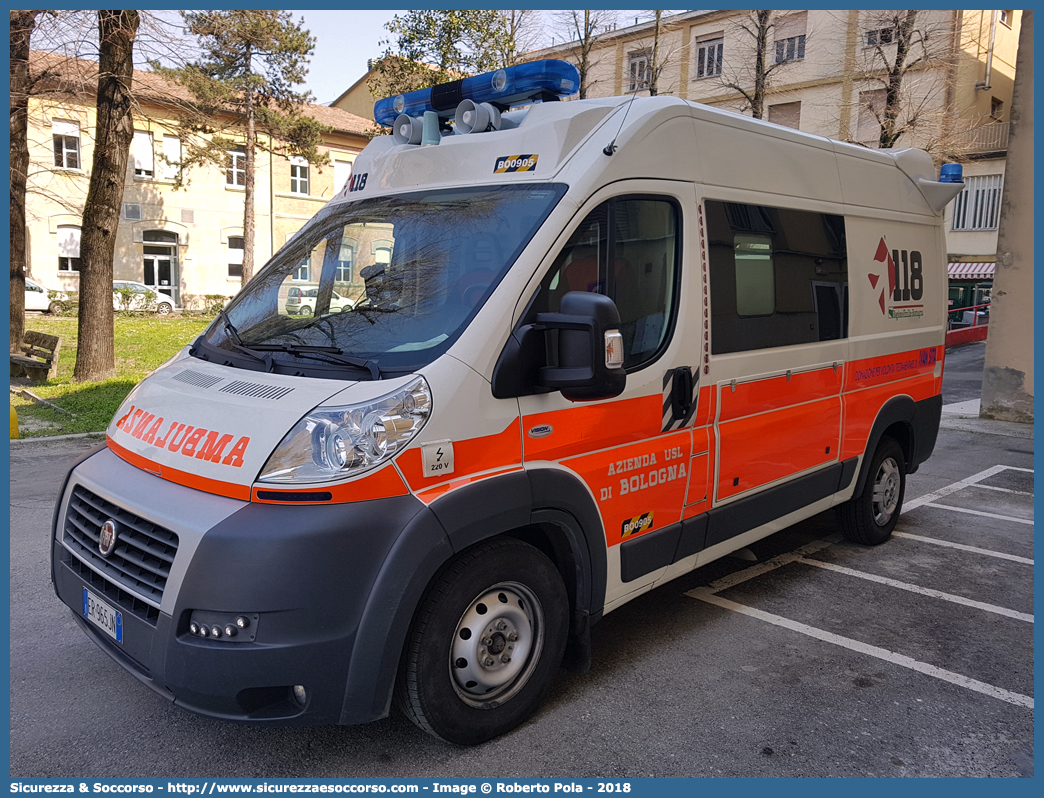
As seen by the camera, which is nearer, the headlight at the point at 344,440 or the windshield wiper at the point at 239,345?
the headlight at the point at 344,440

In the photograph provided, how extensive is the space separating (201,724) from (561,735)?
1.46 meters

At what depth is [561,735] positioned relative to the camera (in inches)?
130

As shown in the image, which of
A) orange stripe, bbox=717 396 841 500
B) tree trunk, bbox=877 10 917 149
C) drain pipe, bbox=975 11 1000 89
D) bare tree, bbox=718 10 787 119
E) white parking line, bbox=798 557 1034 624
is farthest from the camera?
drain pipe, bbox=975 11 1000 89

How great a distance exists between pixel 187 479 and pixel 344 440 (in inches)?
24.3

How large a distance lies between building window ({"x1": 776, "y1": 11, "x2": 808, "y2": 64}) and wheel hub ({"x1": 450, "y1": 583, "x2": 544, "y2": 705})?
29.4 m

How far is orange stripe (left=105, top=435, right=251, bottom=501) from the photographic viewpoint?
2770 mm

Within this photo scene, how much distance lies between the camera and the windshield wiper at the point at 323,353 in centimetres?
299

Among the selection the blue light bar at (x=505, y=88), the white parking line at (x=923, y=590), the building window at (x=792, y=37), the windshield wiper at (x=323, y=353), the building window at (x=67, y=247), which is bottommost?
the white parking line at (x=923, y=590)

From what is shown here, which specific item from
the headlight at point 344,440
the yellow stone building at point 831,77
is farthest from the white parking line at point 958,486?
the yellow stone building at point 831,77

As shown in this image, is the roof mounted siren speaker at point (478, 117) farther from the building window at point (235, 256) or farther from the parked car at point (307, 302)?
the building window at point (235, 256)

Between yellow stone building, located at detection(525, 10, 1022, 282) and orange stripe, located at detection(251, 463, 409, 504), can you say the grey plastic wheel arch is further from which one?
yellow stone building, located at detection(525, 10, 1022, 282)

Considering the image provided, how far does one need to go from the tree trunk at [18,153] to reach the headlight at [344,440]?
12.1m

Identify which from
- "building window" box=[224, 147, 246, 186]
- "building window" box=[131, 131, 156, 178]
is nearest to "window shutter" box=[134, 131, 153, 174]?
"building window" box=[131, 131, 156, 178]

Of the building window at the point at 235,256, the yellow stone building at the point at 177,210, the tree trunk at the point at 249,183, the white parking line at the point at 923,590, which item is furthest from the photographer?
the building window at the point at 235,256
